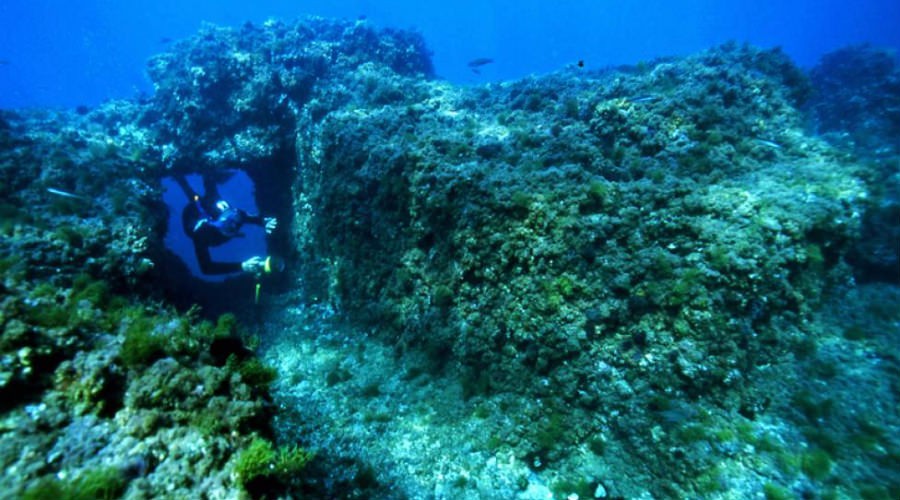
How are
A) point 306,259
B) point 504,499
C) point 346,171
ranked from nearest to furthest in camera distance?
1. point 504,499
2. point 346,171
3. point 306,259

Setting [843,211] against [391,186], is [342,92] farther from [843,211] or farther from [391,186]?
[843,211]

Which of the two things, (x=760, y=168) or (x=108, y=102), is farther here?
(x=108, y=102)

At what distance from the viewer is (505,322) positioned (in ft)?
20.8

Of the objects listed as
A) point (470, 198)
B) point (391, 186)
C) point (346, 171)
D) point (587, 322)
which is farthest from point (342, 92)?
point (587, 322)

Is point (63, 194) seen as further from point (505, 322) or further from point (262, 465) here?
point (505, 322)

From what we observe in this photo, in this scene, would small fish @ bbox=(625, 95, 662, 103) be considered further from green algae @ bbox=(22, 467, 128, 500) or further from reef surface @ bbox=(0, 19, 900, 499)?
green algae @ bbox=(22, 467, 128, 500)

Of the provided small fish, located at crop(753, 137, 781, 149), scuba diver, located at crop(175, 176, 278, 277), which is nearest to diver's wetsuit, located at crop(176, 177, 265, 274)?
scuba diver, located at crop(175, 176, 278, 277)

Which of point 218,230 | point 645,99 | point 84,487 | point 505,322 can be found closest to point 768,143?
point 645,99

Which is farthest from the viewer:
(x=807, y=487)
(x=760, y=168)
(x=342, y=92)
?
(x=342, y=92)

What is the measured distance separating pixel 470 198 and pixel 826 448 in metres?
5.55

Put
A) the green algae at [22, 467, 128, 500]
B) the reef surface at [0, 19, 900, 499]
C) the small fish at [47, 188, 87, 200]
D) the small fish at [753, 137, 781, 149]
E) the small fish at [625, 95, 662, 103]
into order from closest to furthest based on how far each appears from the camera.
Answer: the green algae at [22, 467, 128, 500] → the reef surface at [0, 19, 900, 499] → the small fish at [753, 137, 781, 149] → the small fish at [47, 188, 87, 200] → the small fish at [625, 95, 662, 103]

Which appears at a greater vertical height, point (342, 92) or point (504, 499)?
point (342, 92)

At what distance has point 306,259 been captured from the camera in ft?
34.8

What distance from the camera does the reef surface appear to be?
3307 millimetres
